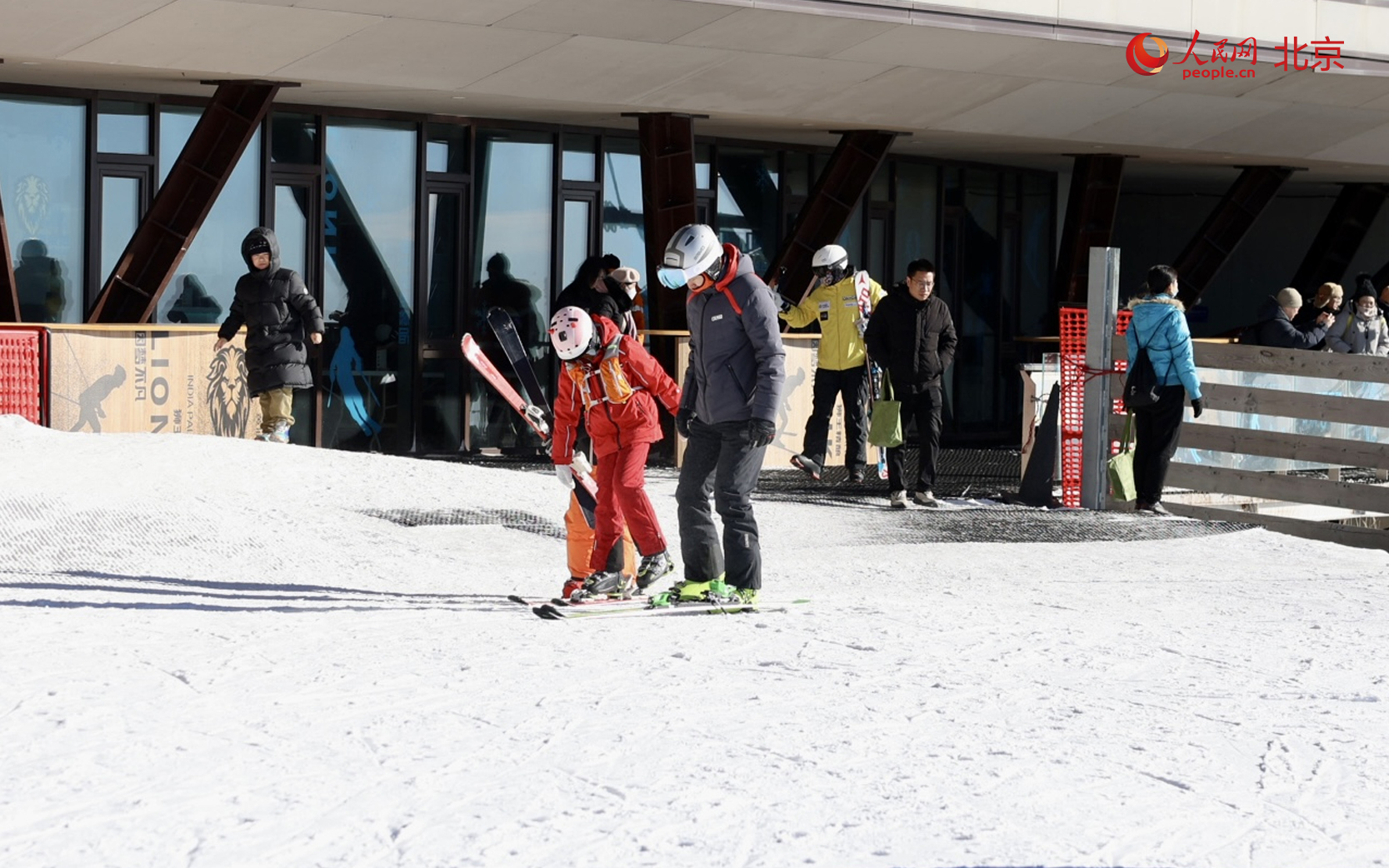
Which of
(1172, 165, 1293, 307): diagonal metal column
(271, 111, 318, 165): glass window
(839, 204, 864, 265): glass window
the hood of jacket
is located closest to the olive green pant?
the hood of jacket

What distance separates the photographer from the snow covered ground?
4.14 meters

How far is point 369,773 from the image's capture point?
181 inches

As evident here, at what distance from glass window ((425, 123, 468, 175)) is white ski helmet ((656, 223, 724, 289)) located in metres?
8.62

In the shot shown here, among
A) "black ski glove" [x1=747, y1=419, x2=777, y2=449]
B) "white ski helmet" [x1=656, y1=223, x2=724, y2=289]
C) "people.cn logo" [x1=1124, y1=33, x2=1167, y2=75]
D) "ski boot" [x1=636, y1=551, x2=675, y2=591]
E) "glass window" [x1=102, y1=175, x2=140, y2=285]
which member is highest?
"people.cn logo" [x1=1124, y1=33, x2=1167, y2=75]

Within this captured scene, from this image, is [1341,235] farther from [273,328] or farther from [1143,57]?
[273,328]

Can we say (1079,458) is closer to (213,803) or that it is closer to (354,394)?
(354,394)

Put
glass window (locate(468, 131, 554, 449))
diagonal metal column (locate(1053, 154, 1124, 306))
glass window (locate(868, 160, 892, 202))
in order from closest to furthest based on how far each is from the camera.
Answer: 1. glass window (locate(468, 131, 554, 449))
2. glass window (locate(868, 160, 892, 202))
3. diagonal metal column (locate(1053, 154, 1124, 306))

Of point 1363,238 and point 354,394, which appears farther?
point 1363,238

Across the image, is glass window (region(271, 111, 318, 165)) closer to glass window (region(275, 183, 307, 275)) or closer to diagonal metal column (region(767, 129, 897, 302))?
glass window (region(275, 183, 307, 275))

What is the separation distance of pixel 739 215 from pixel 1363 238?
9.82 meters

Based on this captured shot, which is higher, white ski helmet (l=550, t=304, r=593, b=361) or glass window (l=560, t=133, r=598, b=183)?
glass window (l=560, t=133, r=598, b=183)

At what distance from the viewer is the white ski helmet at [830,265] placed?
1259 cm

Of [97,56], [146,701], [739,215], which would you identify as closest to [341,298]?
[97,56]

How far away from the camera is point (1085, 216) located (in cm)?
1920
